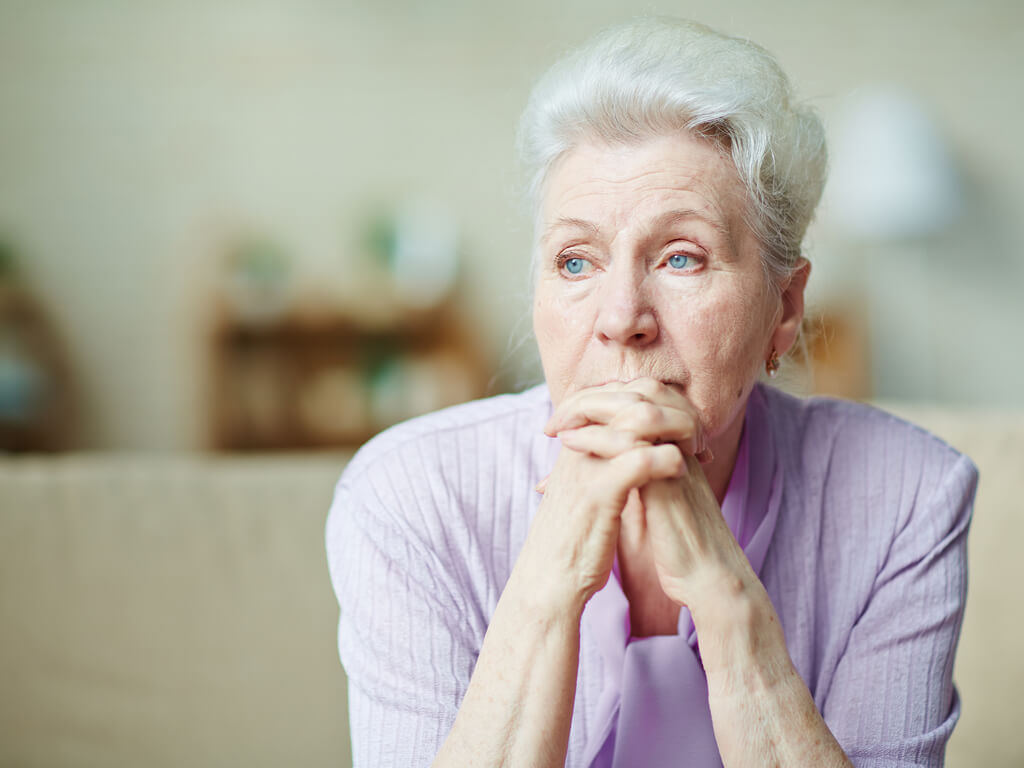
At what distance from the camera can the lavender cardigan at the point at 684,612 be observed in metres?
1.20

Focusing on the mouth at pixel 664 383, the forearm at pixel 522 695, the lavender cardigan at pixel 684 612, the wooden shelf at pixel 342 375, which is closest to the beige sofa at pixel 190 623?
the lavender cardigan at pixel 684 612

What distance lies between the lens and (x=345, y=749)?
5.83 ft

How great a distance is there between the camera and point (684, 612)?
1.26 meters

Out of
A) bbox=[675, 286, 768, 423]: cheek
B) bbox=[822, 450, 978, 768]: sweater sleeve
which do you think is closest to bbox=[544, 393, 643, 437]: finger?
bbox=[675, 286, 768, 423]: cheek

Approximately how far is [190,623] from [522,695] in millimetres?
932

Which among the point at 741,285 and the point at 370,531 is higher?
the point at 741,285

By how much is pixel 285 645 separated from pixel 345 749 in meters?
Result: 0.22

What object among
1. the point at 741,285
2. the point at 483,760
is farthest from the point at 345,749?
the point at 741,285

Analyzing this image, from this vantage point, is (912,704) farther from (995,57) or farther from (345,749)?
(995,57)

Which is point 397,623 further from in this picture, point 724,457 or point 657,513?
point 724,457

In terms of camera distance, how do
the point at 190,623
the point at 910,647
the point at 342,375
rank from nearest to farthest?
the point at 910,647, the point at 190,623, the point at 342,375

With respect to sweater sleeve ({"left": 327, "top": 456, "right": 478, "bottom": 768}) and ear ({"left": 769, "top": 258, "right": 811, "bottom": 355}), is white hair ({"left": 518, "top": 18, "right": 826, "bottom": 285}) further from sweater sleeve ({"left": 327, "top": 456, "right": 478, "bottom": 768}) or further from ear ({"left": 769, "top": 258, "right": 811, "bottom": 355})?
sweater sleeve ({"left": 327, "top": 456, "right": 478, "bottom": 768})

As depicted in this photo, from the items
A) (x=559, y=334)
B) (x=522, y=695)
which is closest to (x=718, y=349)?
(x=559, y=334)

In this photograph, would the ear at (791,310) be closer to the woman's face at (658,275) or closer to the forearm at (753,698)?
the woman's face at (658,275)
